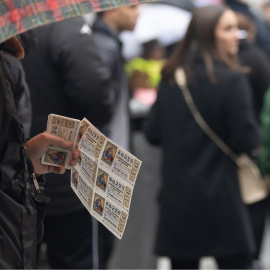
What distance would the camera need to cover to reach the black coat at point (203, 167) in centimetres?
367

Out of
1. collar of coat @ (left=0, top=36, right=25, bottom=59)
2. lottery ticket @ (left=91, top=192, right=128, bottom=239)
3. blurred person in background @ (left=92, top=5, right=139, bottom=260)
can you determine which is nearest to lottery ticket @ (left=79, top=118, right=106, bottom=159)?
lottery ticket @ (left=91, top=192, right=128, bottom=239)

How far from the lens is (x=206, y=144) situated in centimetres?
373

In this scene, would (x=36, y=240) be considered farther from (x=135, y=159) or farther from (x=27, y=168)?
(x=135, y=159)

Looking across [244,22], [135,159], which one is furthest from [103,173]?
[244,22]

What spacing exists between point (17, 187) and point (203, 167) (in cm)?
228

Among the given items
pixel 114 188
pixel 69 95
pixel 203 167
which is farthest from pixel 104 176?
pixel 203 167

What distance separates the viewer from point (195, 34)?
379cm

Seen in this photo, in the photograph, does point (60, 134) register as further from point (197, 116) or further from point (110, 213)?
point (197, 116)

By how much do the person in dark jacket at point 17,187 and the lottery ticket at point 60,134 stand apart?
0.02 m

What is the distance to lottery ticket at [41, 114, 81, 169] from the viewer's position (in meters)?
A: 1.62

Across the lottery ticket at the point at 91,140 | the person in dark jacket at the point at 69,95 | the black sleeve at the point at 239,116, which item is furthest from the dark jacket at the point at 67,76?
the black sleeve at the point at 239,116

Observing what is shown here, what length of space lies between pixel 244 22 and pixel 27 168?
12.5ft

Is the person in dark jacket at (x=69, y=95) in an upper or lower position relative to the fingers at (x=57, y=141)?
lower

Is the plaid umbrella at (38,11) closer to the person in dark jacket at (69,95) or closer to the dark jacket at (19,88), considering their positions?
the dark jacket at (19,88)
